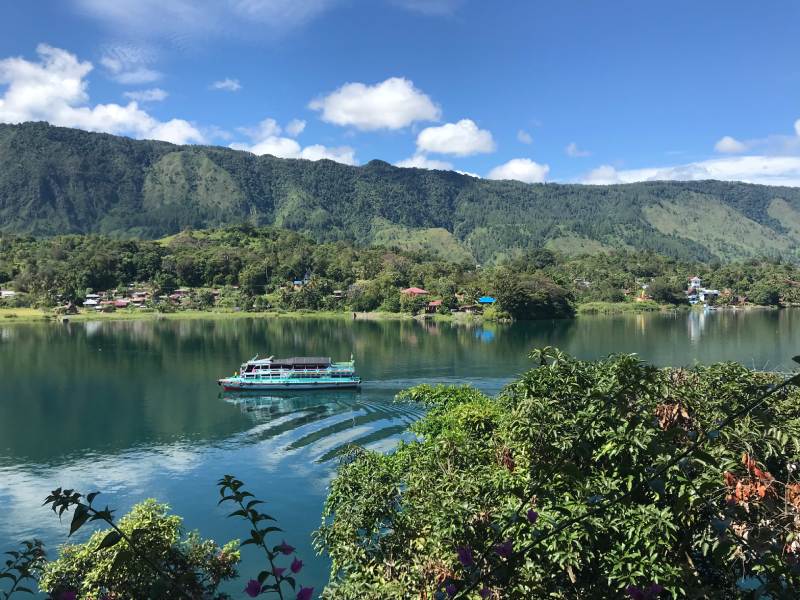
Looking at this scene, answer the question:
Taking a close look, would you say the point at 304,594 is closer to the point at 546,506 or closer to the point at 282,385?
the point at 546,506

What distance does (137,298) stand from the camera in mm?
113500

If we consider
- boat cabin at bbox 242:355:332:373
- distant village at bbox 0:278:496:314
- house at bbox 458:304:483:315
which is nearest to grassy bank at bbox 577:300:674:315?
house at bbox 458:304:483:315

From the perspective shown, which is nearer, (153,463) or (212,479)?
(212,479)

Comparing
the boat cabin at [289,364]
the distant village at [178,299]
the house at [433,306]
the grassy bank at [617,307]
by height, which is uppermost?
the distant village at [178,299]

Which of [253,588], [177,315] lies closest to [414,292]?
[177,315]

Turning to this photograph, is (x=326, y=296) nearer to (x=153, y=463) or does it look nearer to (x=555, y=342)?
(x=555, y=342)

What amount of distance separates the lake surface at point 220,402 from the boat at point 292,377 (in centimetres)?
103

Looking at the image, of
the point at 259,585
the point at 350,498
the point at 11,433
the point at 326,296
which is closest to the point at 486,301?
the point at 326,296

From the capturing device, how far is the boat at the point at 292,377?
138 ft

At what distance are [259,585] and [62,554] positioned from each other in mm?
12944

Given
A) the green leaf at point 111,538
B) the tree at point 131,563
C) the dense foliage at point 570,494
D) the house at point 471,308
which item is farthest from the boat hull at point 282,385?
the house at point 471,308

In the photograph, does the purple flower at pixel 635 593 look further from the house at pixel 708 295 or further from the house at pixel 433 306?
the house at pixel 708 295

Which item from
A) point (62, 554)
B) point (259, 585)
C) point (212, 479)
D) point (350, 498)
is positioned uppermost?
point (259, 585)

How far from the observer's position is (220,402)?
39094 mm
